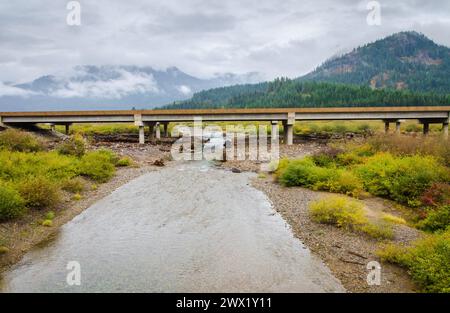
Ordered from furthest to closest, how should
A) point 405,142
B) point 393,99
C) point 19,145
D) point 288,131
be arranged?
point 393,99, point 288,131, point 19,145, point 405,142

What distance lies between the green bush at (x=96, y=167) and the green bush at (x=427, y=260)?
24.4 metres

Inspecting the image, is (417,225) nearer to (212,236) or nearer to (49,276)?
(212,236)

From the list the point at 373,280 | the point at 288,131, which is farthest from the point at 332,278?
the point at 288,131

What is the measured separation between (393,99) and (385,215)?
15994cm

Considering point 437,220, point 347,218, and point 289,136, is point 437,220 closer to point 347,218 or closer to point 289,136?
point 347,218

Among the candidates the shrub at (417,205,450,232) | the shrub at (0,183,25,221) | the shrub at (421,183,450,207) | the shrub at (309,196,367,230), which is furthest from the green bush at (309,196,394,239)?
the shrub at (0,183,25,221)

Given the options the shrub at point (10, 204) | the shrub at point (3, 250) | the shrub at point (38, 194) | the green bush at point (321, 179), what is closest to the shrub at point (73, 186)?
the shrub at point (38, 194)

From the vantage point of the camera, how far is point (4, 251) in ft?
53.4

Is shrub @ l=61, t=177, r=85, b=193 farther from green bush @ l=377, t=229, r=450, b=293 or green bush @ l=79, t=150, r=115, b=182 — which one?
green bush @ l=377, t=229, r=450, b=293

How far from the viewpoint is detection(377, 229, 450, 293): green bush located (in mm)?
12359

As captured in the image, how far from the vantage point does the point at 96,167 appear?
33219 millimetres

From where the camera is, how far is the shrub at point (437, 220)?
18.0m

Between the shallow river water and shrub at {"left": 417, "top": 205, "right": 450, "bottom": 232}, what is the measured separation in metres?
6.70
